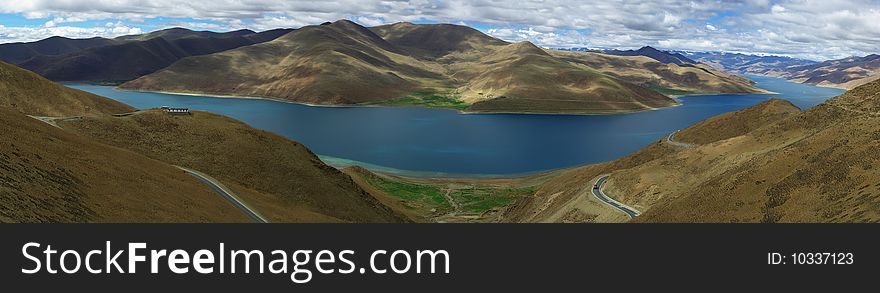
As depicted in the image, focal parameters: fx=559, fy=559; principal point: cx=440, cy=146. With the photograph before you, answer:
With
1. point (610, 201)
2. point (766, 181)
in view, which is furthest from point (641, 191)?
point (766, 181)

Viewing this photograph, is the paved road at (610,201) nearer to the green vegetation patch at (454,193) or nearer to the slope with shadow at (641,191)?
the slope with shadow at (641,191)

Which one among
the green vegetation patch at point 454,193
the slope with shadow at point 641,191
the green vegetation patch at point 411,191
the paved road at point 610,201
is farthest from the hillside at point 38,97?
the paved road at point 610,201

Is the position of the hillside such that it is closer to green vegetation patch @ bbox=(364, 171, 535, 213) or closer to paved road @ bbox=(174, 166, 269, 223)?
paved road @ bbox=(174, 166, 269, 223)

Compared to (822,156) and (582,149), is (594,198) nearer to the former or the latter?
(822,156)

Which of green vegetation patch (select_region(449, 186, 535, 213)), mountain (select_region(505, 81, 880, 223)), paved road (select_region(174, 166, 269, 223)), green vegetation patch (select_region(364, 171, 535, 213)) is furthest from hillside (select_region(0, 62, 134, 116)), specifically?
mountain (select_region(505, 81, 880, 223))

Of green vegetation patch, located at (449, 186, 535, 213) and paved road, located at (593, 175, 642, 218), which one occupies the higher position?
paved road, located at (593, 175, 642, 218)
